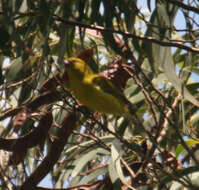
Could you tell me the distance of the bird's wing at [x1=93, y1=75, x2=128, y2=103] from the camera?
6.67 ft

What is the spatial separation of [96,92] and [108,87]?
0.06m

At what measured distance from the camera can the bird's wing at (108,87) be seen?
6.67 feet

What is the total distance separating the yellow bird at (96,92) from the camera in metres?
2.02

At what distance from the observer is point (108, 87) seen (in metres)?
2.06

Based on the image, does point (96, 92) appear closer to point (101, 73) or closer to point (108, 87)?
point (108, 87)

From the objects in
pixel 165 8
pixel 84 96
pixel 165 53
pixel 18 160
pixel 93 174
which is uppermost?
pixel 165 8

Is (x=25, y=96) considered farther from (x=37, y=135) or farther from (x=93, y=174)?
(x=93, y=174)

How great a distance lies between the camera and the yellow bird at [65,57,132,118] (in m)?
2.02

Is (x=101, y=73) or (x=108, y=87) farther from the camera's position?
(x=101, y=73)

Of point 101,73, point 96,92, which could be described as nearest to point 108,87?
point 96,92

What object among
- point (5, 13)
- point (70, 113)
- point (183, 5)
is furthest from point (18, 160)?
point (183, 5)

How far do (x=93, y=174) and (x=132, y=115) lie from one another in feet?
2.80

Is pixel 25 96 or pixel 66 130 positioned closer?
pixel 66 130

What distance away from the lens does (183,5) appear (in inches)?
83.0
